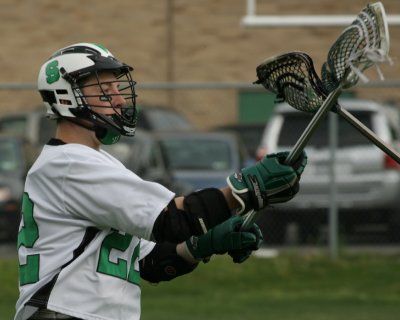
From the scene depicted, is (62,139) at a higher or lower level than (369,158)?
higher

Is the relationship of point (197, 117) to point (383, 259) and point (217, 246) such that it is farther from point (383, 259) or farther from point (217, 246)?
point (217, 246)

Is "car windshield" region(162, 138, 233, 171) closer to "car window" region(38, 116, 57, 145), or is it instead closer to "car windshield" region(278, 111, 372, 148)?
"car windshield" region(278, 111, 372, 148)

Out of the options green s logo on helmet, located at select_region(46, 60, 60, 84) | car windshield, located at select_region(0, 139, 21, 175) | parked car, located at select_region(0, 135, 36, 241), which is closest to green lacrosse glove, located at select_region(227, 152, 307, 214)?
green s logo on helmet, located at select_region(46, 60, 60, 84)

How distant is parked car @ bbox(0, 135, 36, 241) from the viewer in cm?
1244

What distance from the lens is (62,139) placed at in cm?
482

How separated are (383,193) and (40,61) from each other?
12750mm

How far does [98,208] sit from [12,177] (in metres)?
8.51

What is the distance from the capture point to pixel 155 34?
24.8 metres

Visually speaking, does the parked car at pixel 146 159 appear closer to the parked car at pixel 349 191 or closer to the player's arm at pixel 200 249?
the parked car at pixel 349 191

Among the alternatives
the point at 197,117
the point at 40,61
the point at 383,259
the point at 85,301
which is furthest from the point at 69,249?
the point at 40,61

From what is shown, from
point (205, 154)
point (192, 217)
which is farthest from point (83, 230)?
point (205, 154)

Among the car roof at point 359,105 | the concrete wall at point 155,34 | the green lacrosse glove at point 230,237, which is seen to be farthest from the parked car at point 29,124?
the green lacrosse glove at point 230,237

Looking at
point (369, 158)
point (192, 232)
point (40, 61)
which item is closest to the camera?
point (192, 232)

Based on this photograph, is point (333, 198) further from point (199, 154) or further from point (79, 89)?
point (79, 89)
